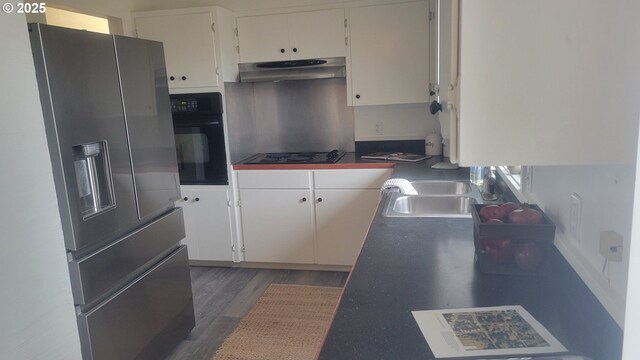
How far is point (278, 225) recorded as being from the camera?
137 inches

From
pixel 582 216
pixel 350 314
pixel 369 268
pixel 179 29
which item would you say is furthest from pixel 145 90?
pixel 582 216

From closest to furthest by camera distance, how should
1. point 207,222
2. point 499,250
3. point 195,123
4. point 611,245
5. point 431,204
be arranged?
point 611,245 < point 499,250 < point 431,204 < point 195,123 < point 207,222

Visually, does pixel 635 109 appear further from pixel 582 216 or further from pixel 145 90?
pixel 145 90

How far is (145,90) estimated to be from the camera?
7.35 ft

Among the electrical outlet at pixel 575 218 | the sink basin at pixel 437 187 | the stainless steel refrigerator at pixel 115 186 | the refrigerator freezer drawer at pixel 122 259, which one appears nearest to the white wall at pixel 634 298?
the electrical outlet at pixel 575 218

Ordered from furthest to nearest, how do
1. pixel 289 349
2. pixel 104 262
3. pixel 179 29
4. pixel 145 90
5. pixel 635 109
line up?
1. pixel 179 29
2. pixel 289 349
3. pixel 145 90
4. pixel 104 262
5. pixel 635 109

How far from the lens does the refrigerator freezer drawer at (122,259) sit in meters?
1.79

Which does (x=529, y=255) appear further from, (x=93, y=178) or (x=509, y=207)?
(x=93, y=178)

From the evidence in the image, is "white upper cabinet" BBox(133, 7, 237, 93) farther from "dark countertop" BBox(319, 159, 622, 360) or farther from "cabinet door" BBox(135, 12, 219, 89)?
"dark countertop" BBox(319, 159, 622, 360)

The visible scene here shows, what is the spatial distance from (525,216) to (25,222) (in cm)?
156

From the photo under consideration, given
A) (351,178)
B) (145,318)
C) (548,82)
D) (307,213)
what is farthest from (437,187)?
(548,82)

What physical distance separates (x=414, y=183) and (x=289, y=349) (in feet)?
3.88

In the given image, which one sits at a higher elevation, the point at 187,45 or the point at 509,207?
the point at 187,45

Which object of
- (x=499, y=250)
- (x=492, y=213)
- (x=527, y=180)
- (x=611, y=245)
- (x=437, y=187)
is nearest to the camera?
(x=611, y=245)
